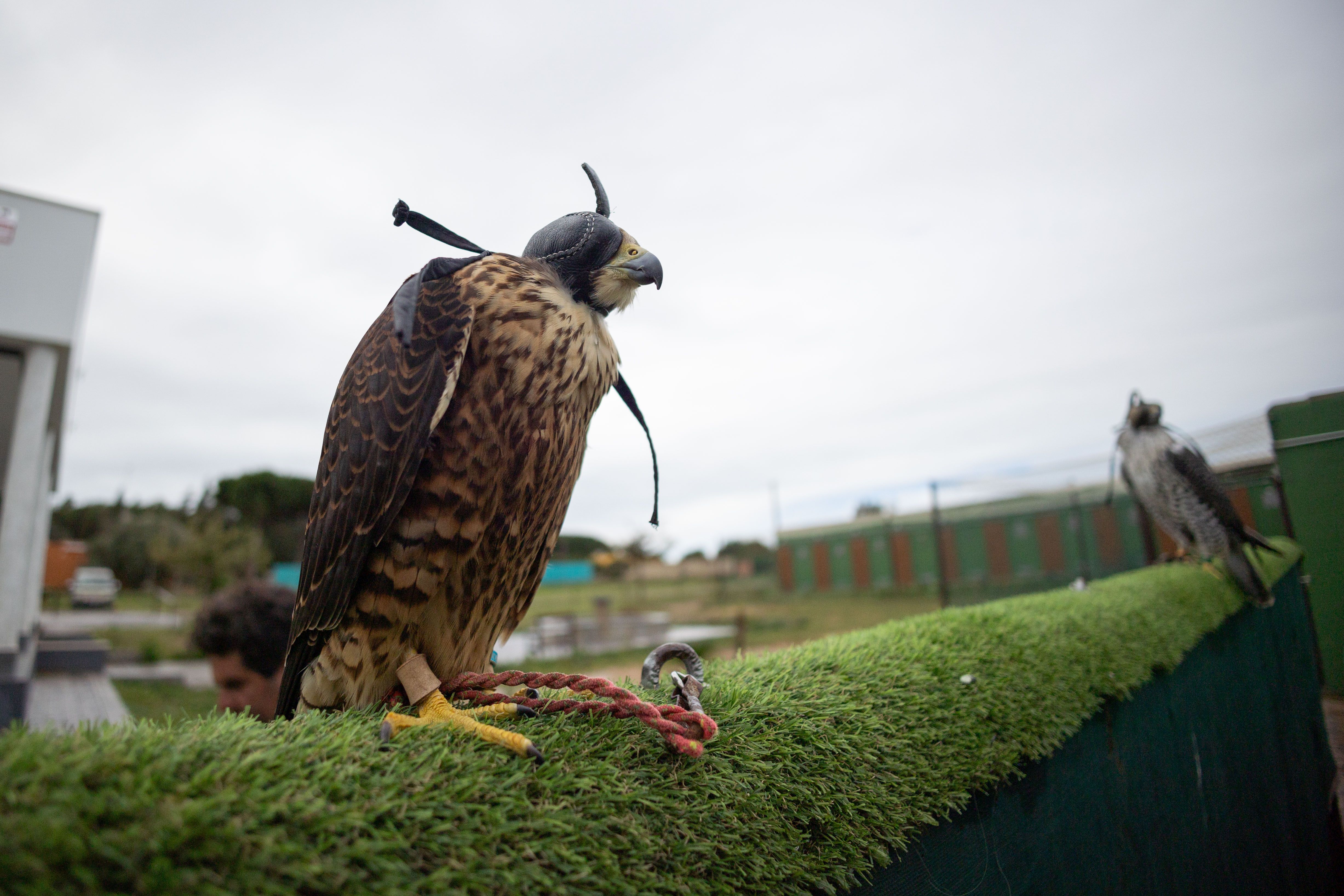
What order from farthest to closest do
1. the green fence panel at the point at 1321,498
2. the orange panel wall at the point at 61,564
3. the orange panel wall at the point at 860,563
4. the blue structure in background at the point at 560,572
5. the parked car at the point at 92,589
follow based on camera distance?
1. the blue structure in background at the point at 560,572
2. the orange panel wall at the point at 61,564
3. the parked car at the point at 92,589
4. the orange panel wall at the point at 860,563
5. the green fence panel at the point at 1321,498

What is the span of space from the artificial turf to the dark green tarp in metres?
0.10

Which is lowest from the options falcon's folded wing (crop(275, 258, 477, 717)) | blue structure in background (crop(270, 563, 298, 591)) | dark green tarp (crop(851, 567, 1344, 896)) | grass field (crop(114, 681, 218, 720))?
grass field (crop(114, 681, 218, 720))

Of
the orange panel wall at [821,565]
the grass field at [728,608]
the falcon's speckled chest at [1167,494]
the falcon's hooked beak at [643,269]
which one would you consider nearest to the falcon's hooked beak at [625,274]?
the falcon's hooked beak at [643,269]

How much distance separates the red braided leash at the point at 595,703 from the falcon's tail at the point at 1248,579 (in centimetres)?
434

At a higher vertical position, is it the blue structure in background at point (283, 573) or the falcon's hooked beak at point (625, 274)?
the falcon's hooked beak at point (625, 274)

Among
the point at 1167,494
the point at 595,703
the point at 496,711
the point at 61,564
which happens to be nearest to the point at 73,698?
the point at 496,711

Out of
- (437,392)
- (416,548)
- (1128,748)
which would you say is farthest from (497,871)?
(1128,748)

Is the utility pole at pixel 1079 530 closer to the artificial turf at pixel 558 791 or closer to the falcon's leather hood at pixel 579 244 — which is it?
the artificial turf at pixel 558 791

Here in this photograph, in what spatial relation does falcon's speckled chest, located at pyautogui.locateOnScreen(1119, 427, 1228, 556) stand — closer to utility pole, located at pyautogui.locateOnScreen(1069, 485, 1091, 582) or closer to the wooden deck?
utility pole, located at pyautogui.locateOnScreen(1069, 485, 1091, 582)

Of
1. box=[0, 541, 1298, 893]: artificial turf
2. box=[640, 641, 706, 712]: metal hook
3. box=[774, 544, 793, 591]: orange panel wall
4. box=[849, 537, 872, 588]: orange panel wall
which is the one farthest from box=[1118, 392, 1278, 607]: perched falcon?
box=[774, 544, 793, 591]: orange panel wall

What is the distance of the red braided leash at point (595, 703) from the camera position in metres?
0.96

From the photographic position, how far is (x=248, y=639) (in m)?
4.10

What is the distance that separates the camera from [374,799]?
711 mm

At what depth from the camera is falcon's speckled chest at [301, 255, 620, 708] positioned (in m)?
1.06
